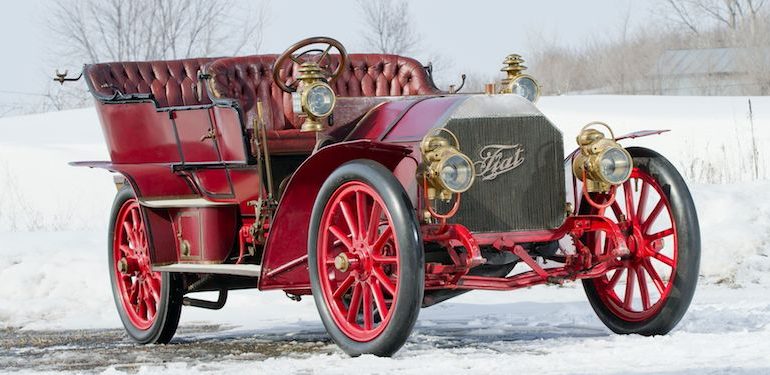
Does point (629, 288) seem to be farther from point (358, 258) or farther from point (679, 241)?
point (358, 258)

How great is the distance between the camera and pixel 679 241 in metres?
6.07

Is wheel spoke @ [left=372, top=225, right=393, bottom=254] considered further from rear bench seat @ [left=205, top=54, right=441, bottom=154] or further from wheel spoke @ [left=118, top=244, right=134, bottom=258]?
wheel spoke @ [left=118, top=244, right=134, bottom=258]

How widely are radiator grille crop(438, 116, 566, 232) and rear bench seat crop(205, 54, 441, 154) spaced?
1.60 m

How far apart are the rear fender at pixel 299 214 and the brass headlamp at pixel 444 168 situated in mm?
365

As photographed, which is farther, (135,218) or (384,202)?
(135,218)

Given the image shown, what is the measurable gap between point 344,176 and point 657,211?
1506mm

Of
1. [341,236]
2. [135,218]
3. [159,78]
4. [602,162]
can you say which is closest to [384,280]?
[341,236]

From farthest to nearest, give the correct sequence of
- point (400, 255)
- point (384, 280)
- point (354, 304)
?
1. point (354, 304)
2. point (384, 280)
3. point (400, 255)

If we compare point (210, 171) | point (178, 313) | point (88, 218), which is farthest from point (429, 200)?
point (88, 218)

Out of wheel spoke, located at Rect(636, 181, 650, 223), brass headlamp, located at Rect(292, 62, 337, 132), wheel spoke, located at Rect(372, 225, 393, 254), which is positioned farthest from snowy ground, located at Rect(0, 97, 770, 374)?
brass headlamp, located at Rect(292, 62, 337, 132)

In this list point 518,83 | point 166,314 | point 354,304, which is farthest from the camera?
point 166,314

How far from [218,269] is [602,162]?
1.96 m

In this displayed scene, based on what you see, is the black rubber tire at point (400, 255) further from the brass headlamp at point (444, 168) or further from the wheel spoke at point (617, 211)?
the wheel spoke at point (617, 211)

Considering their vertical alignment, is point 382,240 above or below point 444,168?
below
